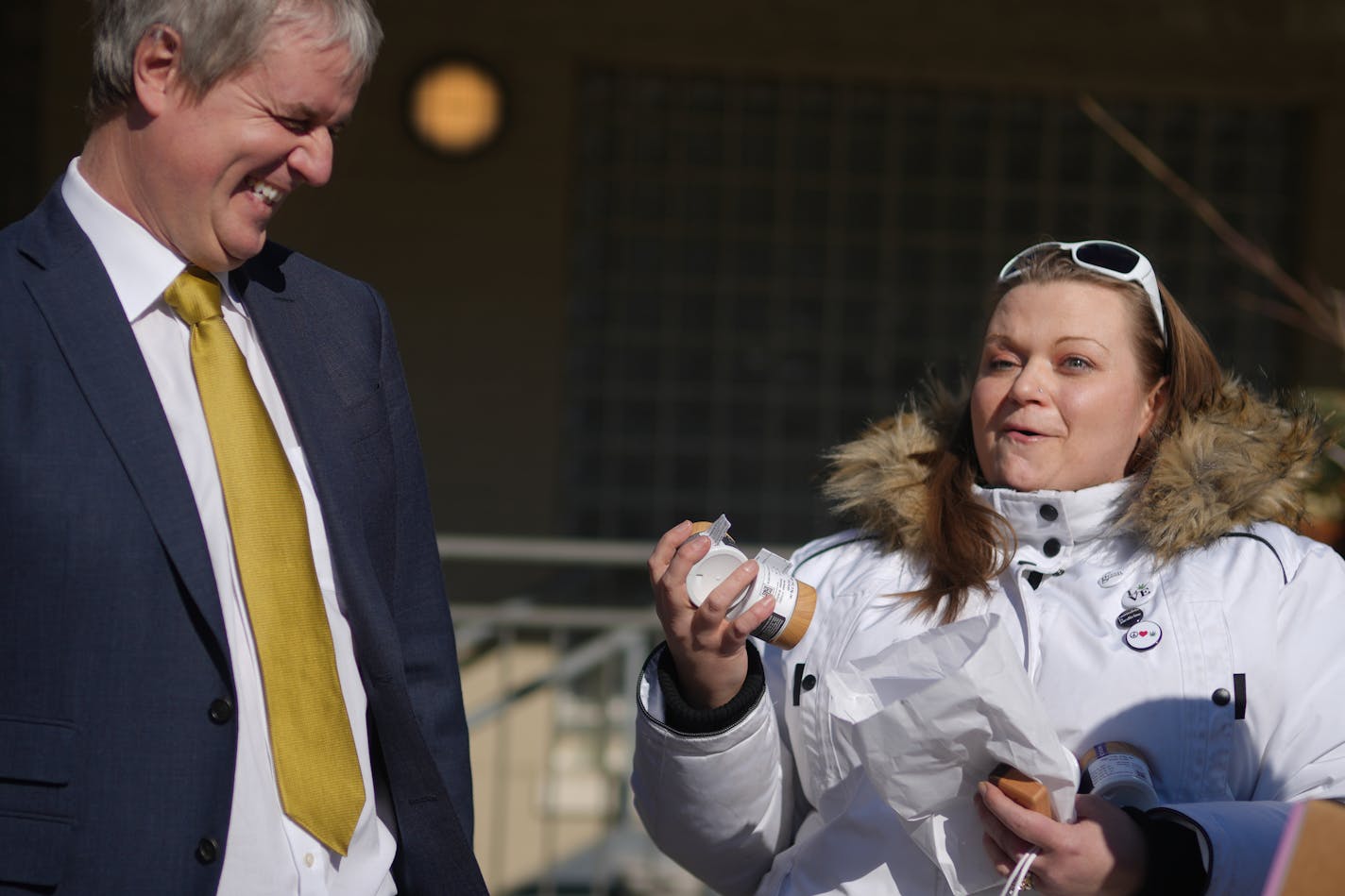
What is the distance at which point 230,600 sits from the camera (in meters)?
1.87

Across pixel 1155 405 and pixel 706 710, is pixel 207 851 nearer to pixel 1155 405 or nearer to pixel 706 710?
pixel 706 710

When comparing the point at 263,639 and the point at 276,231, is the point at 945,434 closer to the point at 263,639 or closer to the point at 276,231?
the point at 263,639

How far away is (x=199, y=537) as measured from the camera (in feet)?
5.87

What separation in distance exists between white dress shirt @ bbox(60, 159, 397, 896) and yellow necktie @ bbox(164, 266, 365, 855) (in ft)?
0.07

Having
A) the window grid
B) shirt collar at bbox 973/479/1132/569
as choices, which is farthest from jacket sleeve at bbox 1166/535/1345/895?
the window grid

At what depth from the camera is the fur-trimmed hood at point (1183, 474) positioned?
210cm

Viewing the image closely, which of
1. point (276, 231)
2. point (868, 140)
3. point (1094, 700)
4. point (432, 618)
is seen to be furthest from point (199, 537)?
point (868, 140)

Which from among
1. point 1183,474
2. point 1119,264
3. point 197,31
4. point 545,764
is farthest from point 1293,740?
point 545,764

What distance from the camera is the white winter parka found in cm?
197

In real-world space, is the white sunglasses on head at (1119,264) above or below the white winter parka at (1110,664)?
above

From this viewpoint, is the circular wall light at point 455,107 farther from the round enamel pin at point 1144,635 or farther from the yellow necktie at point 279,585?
the round enamel pin at point 1144,635

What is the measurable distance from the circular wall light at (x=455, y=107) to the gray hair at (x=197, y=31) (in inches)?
158

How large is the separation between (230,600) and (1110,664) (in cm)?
119

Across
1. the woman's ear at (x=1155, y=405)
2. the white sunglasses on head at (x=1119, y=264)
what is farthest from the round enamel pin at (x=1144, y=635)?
the white sunglasses on head at (x=1119, y=264)
